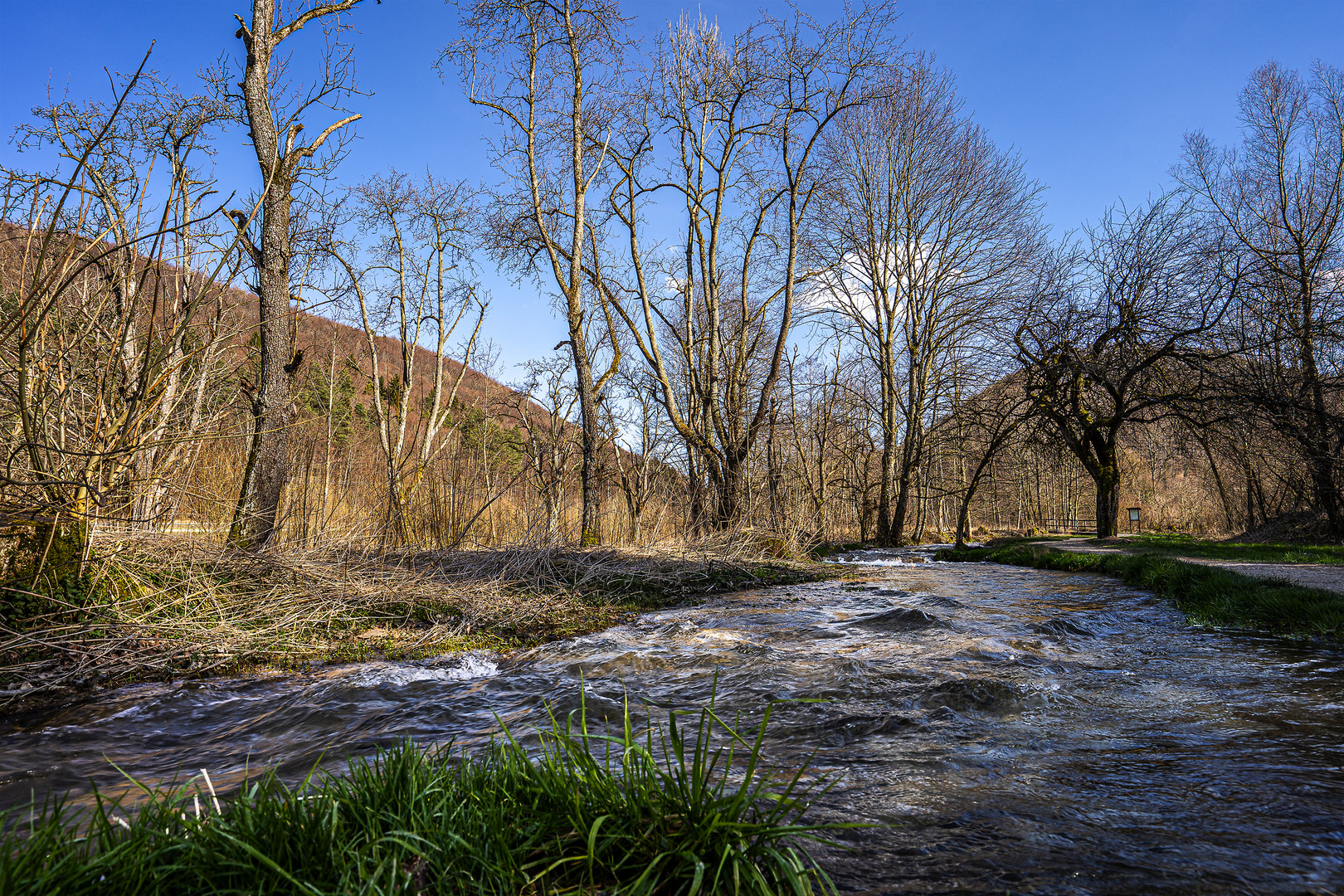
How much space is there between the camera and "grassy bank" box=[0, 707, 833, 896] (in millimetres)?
1342

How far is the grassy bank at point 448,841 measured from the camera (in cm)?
134

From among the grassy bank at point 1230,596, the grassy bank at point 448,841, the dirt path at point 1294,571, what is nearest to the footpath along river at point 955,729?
the grassy bank at point 1230,596

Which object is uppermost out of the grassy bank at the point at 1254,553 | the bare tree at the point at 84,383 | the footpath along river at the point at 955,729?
the bare tree at the point at 84,383

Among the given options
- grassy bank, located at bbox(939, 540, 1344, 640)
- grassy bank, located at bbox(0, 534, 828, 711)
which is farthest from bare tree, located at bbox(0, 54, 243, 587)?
grassy bank, located at bbox(939, 540, 1344, 640)

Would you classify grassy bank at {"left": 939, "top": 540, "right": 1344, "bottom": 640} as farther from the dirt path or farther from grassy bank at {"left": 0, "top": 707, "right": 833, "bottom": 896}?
grassy bank at {"left": 0, "top": 707, "right": 833, "bottom": 896}

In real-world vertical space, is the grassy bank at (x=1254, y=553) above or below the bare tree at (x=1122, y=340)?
below

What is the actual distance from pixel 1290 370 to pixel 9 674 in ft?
60.8

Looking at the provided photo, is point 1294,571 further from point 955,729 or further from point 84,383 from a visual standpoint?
point 84,383

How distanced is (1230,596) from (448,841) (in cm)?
742

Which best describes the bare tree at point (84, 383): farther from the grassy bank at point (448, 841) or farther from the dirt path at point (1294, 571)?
the dirt path at point (1294, 571)

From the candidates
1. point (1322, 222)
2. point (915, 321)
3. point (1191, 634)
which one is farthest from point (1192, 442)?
point (1191, 634)

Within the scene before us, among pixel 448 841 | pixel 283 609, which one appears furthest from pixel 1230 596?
pixel 283 609

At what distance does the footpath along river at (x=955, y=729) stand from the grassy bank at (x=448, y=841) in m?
0.48

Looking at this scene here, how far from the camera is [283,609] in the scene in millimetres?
5082
